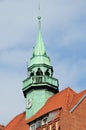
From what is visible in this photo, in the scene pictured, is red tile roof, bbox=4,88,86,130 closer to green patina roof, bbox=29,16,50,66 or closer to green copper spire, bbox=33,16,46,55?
green patina roof, bbox=29,16,50,66

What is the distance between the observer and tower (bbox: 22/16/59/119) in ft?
248

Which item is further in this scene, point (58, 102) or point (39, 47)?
point (39, 47)

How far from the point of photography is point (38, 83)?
76.7 m

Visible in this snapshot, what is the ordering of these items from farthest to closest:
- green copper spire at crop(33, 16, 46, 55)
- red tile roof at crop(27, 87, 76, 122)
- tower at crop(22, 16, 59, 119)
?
1. green copper spire at crop(33, 16, 46, 55)
2. tower at crop(22, 16, 59, 119)
3. red tile roof at crop(27, 87, 76, 122)

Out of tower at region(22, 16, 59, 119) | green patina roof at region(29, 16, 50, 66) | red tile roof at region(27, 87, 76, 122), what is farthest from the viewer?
green patina roof at region(29, 16, 50, 66)

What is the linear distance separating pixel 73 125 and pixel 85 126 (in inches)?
77.6

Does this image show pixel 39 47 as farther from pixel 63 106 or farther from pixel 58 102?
pixel 63 106

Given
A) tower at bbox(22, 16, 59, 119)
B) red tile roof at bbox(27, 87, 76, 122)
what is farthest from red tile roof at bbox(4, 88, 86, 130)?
tower at bbox(22, 16, 59, 119)

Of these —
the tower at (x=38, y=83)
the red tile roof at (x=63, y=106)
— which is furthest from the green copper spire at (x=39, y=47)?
the red tile roof at (x=63, y=106)

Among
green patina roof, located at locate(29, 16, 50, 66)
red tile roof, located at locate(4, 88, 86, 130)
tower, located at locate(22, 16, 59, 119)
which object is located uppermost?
green patina roof, located at locate(29, 16, 50, 66)

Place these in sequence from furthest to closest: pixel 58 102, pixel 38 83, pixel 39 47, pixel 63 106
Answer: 1. pixel 39 47
2. pixel 38 83
3. pixel 58 102
4. pixel 63 106

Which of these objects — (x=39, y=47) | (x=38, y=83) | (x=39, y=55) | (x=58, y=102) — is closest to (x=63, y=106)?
(x=58, y=102)

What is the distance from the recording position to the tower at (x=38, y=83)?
7550 centimetres

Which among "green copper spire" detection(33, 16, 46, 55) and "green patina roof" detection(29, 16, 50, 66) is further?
"green copper spire" detection(33, 16, 46, 55)
